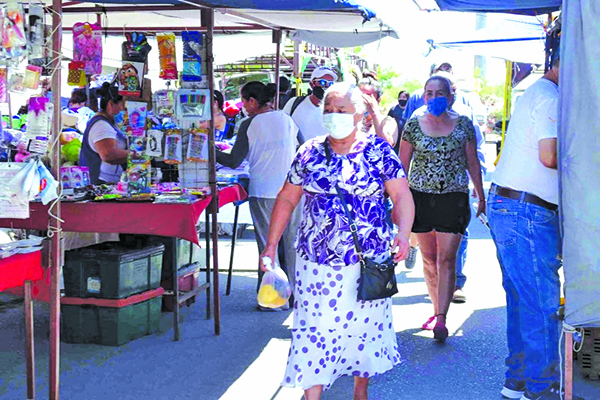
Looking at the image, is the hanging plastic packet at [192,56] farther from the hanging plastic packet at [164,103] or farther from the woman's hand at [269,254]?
the woman's hand at [269,254]

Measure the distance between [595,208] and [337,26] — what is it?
4.74 meters

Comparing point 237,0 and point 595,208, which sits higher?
point 237,0

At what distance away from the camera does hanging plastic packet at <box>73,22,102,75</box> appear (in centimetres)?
643

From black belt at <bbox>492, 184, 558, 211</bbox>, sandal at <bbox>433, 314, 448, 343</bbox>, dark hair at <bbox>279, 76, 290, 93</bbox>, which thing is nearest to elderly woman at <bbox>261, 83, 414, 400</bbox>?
black belt at <bbox>492, 184, 558, 211</bbox>

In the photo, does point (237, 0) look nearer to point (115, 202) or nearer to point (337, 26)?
point (115, 202)

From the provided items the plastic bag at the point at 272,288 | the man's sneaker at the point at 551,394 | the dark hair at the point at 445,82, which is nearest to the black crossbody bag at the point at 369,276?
the plastic bag at the point at 272,288

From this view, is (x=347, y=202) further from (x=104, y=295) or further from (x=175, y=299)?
(x=104, y=295)

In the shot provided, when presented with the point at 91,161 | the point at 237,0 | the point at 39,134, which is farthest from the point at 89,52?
the point at 39,134

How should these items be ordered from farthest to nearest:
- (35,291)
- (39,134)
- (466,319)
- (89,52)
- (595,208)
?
(466,319) < (89,52) < (35,291) < (39,134) < (595,208)

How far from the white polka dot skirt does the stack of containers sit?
209 cm

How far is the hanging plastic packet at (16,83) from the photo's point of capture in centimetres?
448

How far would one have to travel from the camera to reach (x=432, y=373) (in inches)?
223

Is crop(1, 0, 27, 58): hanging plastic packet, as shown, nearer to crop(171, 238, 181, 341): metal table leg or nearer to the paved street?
the paved street

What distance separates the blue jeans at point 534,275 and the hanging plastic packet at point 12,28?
104 inches
